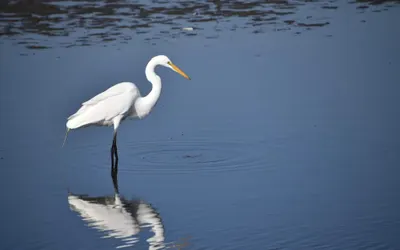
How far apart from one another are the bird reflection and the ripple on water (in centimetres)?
84

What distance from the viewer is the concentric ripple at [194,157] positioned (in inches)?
396

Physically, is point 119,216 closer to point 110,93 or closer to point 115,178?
point 115,178

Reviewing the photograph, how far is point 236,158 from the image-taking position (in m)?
10.3

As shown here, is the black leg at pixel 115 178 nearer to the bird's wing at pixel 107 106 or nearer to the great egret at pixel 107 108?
the great egret at pixel 107 108

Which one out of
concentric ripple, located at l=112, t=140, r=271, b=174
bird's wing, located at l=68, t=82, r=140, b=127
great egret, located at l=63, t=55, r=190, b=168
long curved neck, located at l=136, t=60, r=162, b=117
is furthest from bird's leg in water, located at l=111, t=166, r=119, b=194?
long curved neck, located at l=136, t=60, r=162, b=117

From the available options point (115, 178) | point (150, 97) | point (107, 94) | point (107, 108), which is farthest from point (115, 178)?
point (150, 97)

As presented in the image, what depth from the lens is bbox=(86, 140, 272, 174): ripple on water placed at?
33.0 feet

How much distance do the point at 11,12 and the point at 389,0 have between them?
7.54 m

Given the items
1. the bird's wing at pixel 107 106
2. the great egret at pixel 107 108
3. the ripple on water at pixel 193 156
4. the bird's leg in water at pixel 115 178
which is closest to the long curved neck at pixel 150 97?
the great egret at pixel 107 108

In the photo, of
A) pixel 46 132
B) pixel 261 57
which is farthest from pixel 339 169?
pixel 261 57

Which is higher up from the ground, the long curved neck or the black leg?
the long curved neck

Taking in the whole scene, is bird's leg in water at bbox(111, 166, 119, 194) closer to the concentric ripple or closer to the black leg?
the black leg

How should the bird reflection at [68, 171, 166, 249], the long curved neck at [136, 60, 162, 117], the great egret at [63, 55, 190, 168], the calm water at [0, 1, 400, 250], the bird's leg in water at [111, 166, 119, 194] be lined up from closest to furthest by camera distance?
the bird reflection at [68, 171, 166, 249], the calm water at [0, 1, 400, 250], the bird's leg in water at [111, 166, 119, 194], the great egret at [63, 55, 190, 168], the long curved neck at [136, 60, 162, 117]

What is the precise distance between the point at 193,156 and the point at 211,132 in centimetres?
88
